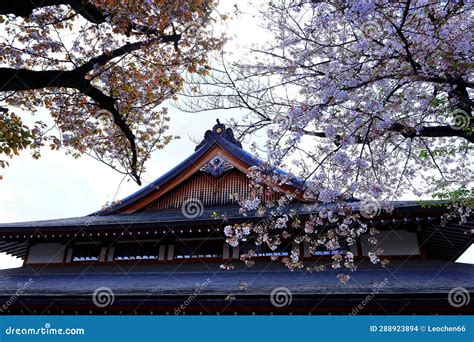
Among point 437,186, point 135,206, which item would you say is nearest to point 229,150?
point 135,206

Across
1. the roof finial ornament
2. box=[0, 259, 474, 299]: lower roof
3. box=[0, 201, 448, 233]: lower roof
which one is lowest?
box=[0, 259, 474, 299]: lower roof

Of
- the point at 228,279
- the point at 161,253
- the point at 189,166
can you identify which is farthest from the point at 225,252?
the point at 189,166

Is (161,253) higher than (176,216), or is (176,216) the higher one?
(176,216)

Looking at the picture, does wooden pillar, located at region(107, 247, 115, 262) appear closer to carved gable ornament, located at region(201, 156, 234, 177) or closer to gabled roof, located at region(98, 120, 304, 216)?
gabled roof, located at region(98, 120, 304, 216)

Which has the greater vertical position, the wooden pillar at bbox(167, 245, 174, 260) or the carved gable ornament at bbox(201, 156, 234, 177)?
the carved gable ornament at bbox(201, 156, 234, 177)

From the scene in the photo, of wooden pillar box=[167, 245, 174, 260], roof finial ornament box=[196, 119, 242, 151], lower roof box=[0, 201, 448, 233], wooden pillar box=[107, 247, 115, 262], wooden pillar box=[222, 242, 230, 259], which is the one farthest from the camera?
roof finial ornament box=[196, 119, 242, 151]

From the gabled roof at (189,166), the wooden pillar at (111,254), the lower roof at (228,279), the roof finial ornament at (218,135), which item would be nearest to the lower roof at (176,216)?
the gabled roof at (189,166)

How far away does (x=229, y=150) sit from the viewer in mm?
12047

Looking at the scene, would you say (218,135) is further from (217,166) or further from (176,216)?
(176,216)

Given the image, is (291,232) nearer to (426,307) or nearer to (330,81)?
(426,307)

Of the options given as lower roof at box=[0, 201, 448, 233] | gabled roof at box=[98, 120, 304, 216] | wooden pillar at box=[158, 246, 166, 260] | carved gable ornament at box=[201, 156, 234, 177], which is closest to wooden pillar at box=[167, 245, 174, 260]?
wooden pillar at box=[158, 246, 166, 260]

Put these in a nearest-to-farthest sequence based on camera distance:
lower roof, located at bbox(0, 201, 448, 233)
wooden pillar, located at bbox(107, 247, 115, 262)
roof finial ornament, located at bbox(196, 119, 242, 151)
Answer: lower roof, located at bbox(0, 201, 448, 233) < wooden pillar, located at bbox(107, 247, 115, 262) < roof finial ornament, located at bbox(196, 119, 242, 151)

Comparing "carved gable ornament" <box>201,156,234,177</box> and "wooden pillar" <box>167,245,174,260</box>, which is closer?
"wooden pillar" <box>167,245,174,260</box>

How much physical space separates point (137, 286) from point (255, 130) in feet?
14.4
